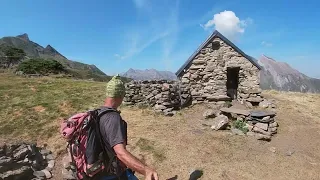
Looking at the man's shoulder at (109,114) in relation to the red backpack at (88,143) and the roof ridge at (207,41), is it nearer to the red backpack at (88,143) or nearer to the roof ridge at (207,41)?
the red backpack at (88,143)

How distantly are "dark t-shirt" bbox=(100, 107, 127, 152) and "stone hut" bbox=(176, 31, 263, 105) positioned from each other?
14987 mm

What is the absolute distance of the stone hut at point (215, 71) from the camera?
18219mm

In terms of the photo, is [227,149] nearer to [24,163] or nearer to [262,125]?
[262,125]

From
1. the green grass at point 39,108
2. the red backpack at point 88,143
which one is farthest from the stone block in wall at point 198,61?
the red backpack at point 88,143

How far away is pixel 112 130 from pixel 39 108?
54.7ft

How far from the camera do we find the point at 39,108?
724 inches

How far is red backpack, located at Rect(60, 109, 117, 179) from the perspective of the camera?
11.8 ft

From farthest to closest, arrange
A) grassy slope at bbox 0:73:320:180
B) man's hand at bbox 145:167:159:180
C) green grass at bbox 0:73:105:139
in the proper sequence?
green grass at bbox 0:73:105:139 < grassy slope at bbox 0:73:320:180 < man's hand at bbox 145:167:159:180

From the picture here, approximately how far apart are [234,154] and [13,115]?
518 inches

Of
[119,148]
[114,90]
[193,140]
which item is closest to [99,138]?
[119,148]

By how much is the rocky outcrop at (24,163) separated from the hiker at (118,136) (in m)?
8.45

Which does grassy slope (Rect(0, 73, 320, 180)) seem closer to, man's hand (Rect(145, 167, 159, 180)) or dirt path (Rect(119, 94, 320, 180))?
dirt path (Rect(119, 94, 320, 180))

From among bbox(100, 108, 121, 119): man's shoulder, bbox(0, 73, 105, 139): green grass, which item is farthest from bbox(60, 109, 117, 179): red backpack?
bbox(0, 73, 105, 139): green grass

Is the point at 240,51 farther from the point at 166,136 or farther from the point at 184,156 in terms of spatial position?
the point at 184,156
